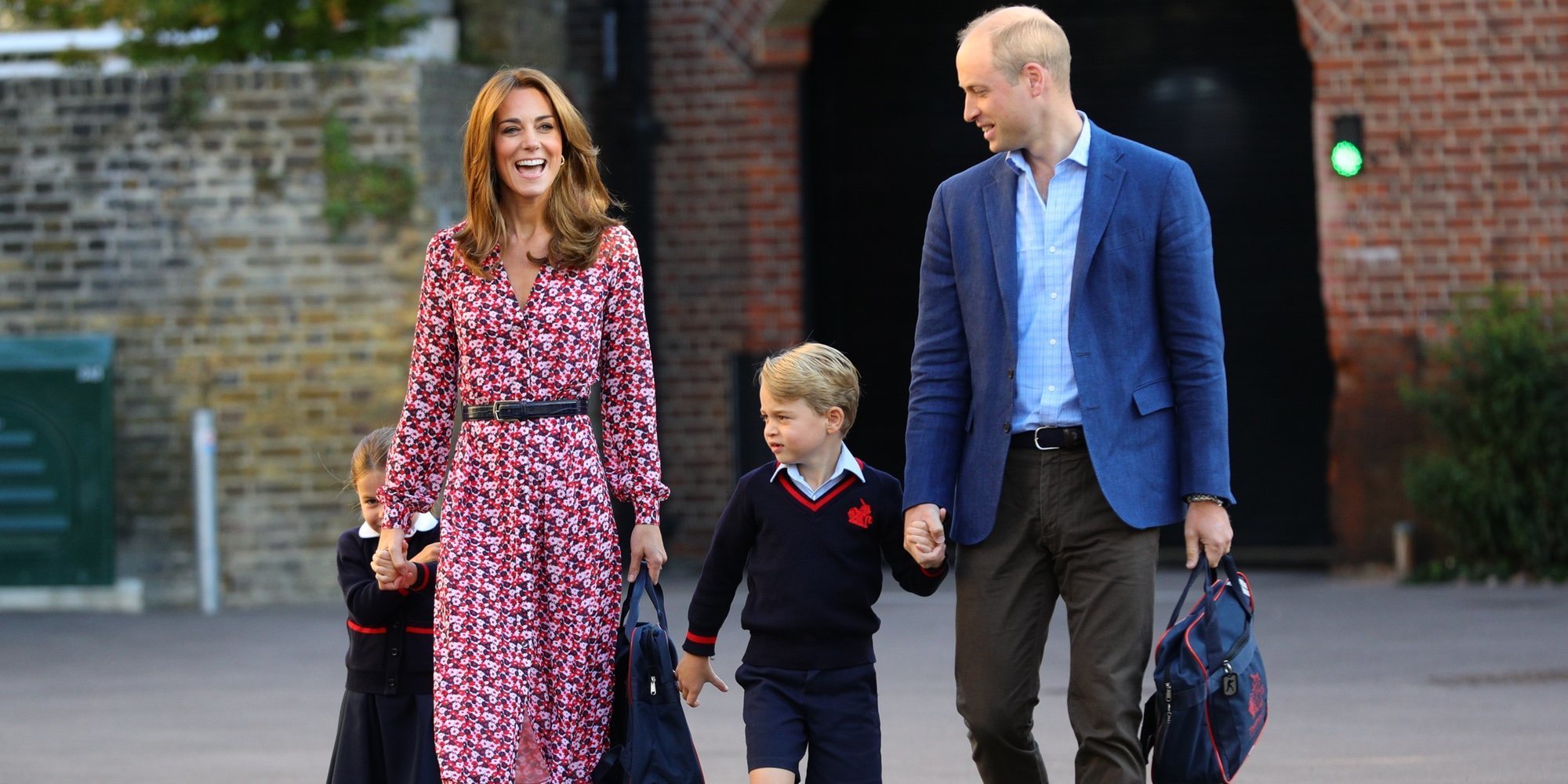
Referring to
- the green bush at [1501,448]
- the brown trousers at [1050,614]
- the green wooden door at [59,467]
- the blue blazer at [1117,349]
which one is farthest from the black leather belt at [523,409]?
the green bush at [1501,448]

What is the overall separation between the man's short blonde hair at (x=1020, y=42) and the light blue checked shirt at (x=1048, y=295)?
14 cm

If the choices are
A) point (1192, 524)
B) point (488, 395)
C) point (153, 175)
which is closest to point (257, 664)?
point (153, 175)

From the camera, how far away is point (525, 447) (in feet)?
14.6

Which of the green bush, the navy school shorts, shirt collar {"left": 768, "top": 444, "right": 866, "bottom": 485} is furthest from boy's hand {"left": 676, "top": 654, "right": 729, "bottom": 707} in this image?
the green bush

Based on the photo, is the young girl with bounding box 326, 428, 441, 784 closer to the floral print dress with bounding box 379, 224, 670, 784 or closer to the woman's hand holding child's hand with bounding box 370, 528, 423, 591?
the woman's hand holding child's hand with bounding box 370, 528, 423, 591

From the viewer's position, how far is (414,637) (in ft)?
16.1

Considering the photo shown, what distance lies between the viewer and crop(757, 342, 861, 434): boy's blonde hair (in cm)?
462

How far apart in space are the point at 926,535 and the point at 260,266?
7460mm

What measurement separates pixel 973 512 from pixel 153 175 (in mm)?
7834

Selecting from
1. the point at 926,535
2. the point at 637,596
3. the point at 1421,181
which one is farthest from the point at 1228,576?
the point at 1421,181

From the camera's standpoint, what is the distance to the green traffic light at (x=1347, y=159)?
36.9 feet

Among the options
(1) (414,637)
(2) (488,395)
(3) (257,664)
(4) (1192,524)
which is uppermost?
(2) (488,395)

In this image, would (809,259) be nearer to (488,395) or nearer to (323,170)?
(323,170)

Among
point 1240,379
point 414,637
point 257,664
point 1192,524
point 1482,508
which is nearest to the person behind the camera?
point 1192,524
